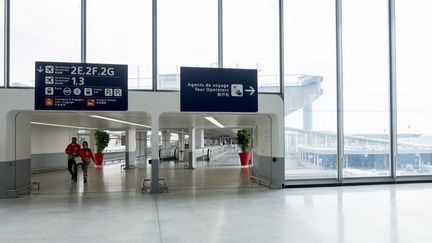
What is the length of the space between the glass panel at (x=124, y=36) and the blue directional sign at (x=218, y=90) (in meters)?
1.01

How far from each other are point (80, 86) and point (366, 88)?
740 centimetres

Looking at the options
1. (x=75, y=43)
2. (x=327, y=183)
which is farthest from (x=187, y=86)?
(x=327, y=183)

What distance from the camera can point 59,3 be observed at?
28.1 ft

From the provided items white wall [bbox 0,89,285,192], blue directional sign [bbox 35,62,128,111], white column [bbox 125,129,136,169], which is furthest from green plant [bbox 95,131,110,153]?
blue directional sign [bbox 35,62,128,111]

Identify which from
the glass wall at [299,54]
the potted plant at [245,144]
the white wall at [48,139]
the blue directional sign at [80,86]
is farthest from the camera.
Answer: the potted plant at [245,144]

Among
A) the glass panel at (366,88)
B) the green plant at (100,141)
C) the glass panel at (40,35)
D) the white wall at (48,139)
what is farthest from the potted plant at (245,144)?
the glass panel at (40,35)

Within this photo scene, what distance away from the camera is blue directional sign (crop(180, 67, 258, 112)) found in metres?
8.14

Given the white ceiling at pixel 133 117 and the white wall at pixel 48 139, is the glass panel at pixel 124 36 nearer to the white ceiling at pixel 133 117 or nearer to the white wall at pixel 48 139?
the white ceiling at pixel 133 117

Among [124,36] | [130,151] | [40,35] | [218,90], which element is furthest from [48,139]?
[218,90]

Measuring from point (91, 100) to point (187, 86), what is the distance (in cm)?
213

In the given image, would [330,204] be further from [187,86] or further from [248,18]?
[248,18]

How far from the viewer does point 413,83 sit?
32.6 feet

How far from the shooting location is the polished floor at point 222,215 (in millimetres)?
4543

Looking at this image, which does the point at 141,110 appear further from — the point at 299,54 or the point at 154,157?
the point at 299,54
